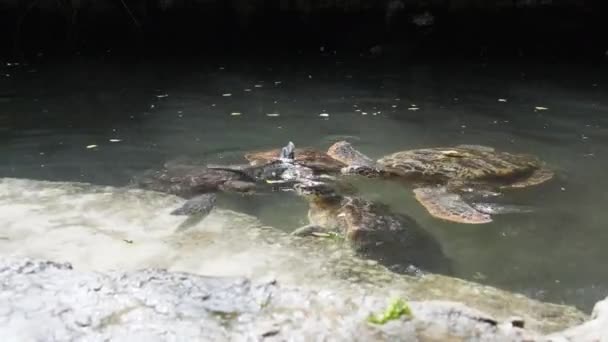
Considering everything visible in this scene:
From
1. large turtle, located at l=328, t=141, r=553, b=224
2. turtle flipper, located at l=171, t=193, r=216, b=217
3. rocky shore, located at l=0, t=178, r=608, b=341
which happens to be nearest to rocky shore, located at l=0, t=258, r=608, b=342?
rocky shore, located at l=0, t=178, r=608, b=341

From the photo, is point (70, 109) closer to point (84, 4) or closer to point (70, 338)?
point (84, 4)

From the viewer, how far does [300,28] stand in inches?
520

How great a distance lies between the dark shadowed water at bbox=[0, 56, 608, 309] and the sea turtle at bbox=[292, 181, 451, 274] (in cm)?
15

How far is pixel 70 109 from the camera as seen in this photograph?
827 centimetres

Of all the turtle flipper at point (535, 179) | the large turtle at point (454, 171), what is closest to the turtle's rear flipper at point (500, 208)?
the large turtle at point (454, 171)

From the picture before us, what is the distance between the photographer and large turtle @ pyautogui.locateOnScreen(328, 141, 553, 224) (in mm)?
5271

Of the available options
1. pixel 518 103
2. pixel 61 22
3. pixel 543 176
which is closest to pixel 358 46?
pixel 518 103

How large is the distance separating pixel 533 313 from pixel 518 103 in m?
5.51

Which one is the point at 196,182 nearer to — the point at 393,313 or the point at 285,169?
the point at 285,169

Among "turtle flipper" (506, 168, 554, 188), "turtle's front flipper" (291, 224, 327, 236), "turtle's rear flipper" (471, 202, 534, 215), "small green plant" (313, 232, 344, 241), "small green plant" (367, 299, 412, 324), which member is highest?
"small green plant" (367, 299, 412, 324)

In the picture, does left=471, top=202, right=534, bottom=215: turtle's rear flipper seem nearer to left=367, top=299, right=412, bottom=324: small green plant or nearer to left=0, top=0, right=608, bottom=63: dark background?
left=367, top=299, right=412, bottom=324: small green plant

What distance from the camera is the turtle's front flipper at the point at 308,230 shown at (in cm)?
456

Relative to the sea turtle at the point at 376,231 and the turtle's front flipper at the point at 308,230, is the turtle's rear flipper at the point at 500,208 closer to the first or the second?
the sea turtle at the point at 376,231

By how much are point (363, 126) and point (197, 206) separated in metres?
3.21
